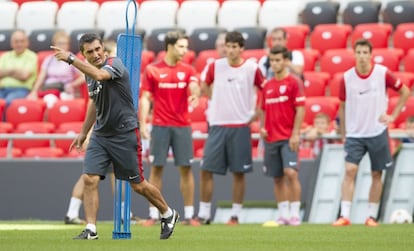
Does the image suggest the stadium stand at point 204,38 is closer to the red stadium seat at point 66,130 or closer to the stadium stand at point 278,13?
the stadium stand at point 278,13

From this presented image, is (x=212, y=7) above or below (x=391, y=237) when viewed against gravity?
above

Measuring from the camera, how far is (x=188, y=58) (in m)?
21.3

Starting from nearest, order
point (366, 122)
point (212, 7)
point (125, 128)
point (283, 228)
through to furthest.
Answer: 1. point (125, 128)
2. point (283, 228)
3. point (366, 122)
4. point (212, 7)

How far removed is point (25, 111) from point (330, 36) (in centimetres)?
505

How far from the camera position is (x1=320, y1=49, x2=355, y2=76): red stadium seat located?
66.9 feet

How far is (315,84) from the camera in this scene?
20000 mm

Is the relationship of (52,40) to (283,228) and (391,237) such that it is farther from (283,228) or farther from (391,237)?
(391,237)

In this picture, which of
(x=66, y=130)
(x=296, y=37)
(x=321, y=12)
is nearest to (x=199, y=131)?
(x=66, y=130)

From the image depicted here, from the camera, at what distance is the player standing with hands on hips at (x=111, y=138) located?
11742 mm

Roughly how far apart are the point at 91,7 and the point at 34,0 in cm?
215

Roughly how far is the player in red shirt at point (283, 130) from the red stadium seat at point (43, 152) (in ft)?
14.6

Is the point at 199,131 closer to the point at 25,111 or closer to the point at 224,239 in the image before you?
the point at 25,111

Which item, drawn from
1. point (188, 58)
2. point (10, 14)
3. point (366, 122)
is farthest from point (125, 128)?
point (10, 14)

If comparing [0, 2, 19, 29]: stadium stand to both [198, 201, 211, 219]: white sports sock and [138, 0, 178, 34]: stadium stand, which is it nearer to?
[138, 0, 178, 34]: stadium stand
